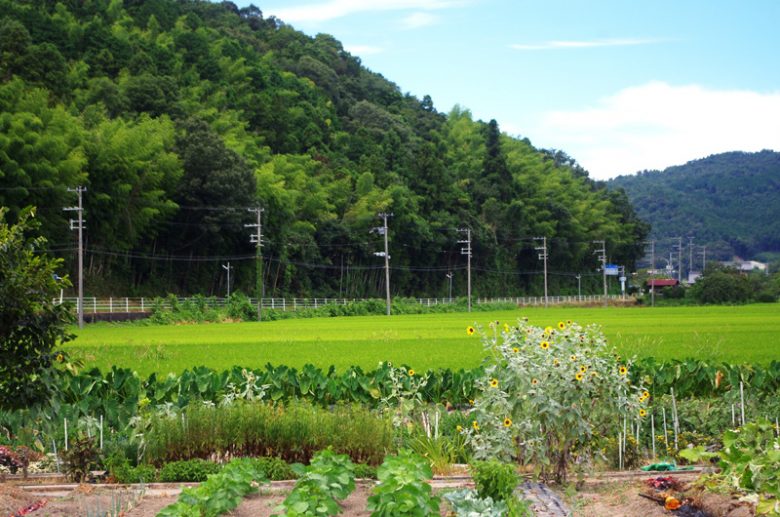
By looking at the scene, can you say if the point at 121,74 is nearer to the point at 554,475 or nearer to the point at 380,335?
the point at 380,335

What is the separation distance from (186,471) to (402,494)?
10.2 ft

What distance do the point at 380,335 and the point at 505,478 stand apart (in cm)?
3079

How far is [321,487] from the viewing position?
286 inches

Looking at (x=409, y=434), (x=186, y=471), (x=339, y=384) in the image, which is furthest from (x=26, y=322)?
(x=339, y=384)

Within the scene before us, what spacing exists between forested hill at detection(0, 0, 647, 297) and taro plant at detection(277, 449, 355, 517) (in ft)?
143

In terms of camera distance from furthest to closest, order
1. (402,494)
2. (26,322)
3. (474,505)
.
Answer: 1. (26,322)
2. (474,505)
3. (402,494)

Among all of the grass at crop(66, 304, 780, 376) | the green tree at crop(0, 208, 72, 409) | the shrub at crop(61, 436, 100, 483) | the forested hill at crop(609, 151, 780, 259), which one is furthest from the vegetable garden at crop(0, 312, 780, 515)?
the forested hill at crop(609, 151, 780, 259)

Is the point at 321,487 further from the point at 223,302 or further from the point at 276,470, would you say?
the point at 223,302

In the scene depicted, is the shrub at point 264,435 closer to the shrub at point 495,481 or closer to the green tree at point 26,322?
the green tree at point 26,322

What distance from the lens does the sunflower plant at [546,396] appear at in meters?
8.87

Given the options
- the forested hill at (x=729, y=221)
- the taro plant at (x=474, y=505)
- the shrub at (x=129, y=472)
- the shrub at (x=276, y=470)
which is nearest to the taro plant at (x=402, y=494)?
the taro plant at (x=474, y=505)

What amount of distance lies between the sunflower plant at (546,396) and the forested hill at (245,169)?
43105 mm

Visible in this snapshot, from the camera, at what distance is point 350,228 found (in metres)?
81.8

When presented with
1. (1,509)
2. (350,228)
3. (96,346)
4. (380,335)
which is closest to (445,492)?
(1,509)
